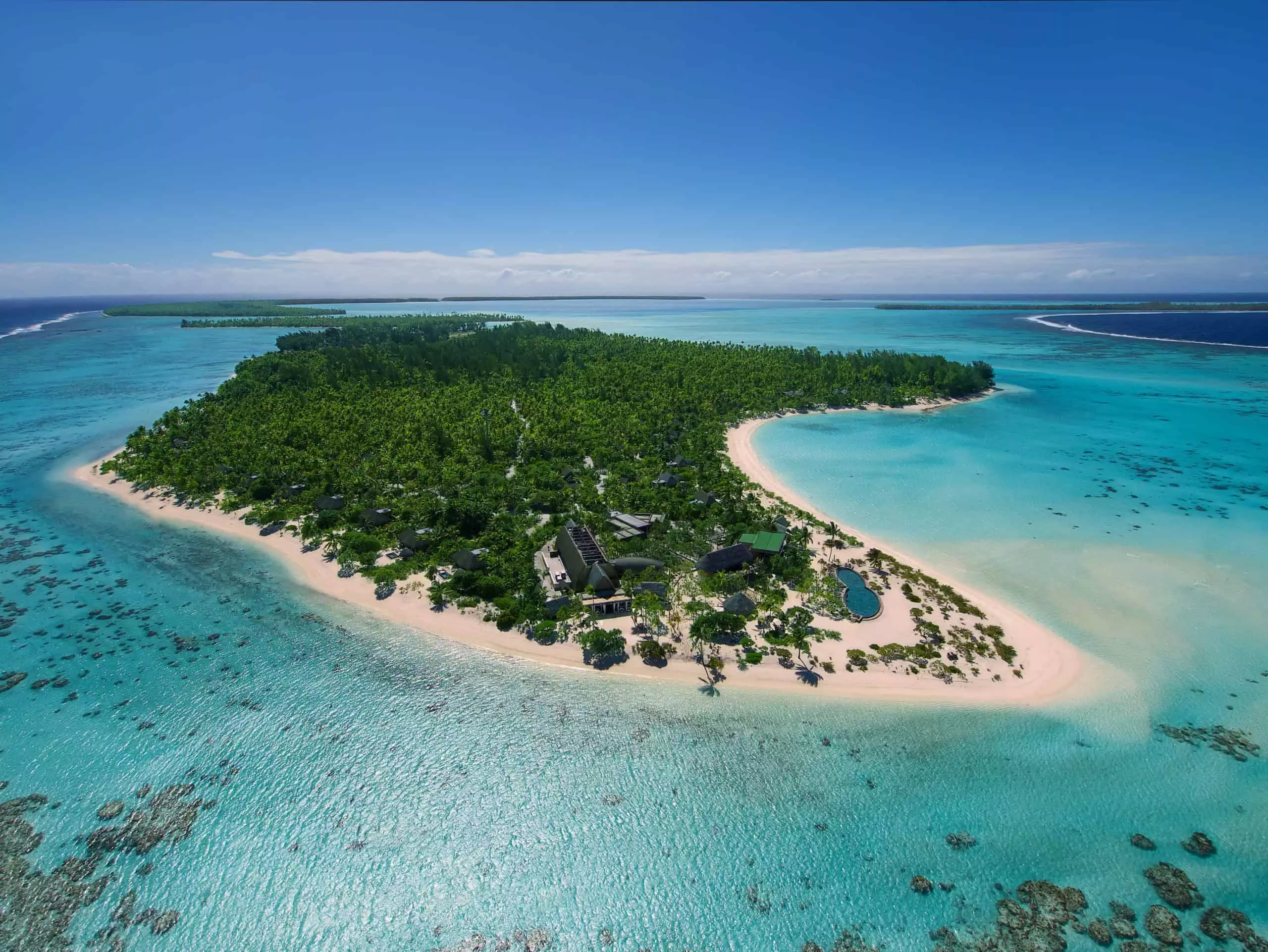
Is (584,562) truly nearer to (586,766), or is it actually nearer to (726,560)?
(726,560)

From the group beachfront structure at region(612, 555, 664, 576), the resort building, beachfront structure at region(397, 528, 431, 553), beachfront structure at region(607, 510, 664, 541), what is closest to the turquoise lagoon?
the resort building

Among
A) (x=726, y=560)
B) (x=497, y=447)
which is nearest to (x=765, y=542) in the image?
(x=726, y=560)

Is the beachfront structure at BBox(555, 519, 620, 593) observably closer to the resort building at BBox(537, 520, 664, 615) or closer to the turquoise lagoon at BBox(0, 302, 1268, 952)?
the resort building at BBox(537, 520, 664, 615)

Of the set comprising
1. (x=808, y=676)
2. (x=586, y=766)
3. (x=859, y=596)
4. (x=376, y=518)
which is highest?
(x=376, y=518)

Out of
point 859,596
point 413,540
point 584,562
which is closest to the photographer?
point 859,596

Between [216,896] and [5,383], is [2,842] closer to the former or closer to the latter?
[216,896]

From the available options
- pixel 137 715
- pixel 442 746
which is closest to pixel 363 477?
pixel 137 715
